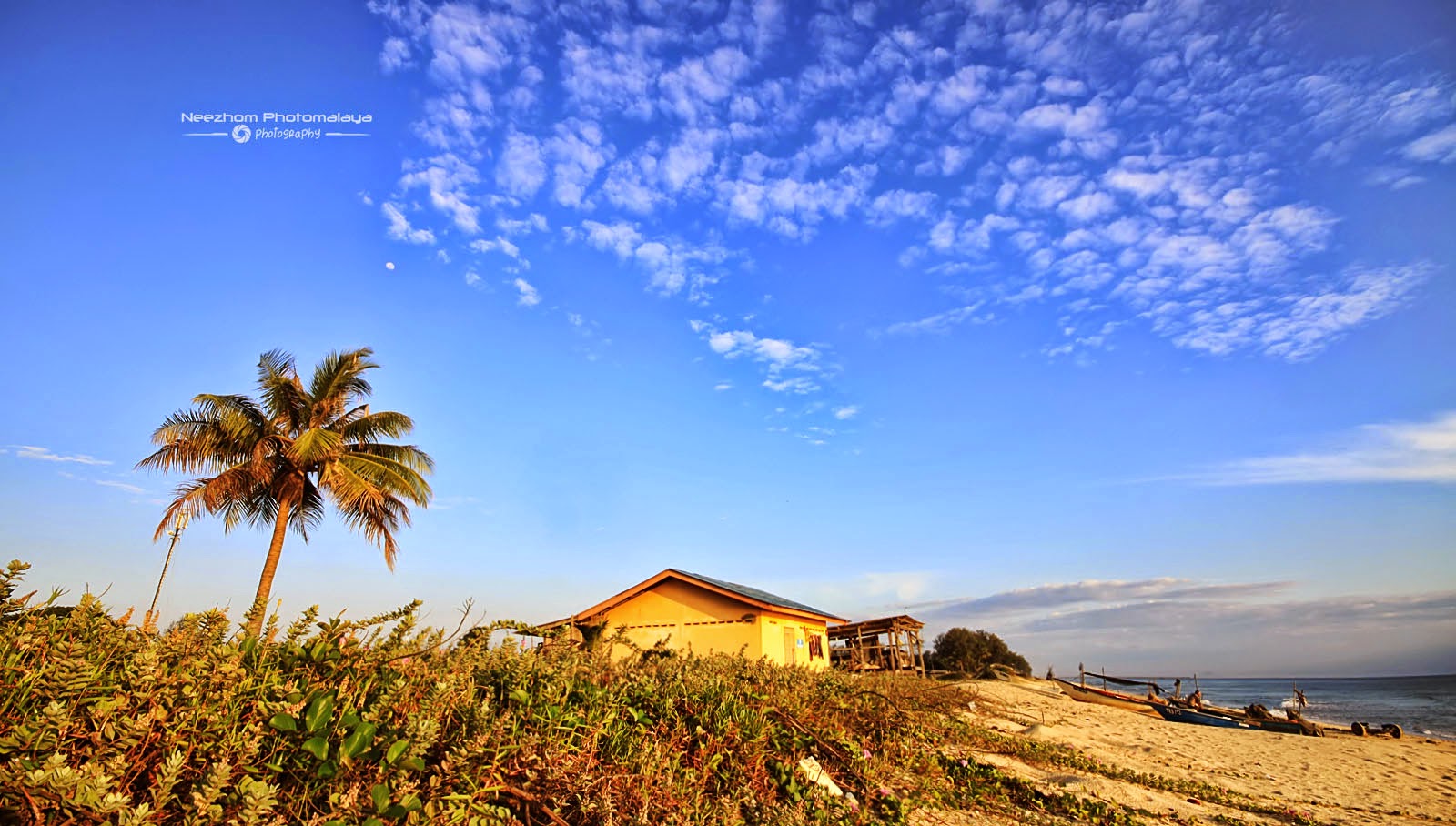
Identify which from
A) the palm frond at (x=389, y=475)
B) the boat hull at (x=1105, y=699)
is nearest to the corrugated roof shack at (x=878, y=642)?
the boat hull at (x=1105, y=699)

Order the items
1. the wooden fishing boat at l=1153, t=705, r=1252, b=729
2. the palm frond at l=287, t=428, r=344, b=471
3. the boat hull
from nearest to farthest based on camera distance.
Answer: the palm frond at l=287, t=428, r=344, b=471, the wooden fishing boat at l=1153, t=705, r=1252, b=729, the boat hull

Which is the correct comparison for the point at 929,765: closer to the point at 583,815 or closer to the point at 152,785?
the point at 583,815

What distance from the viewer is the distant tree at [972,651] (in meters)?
47.2

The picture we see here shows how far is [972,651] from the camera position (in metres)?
48.3

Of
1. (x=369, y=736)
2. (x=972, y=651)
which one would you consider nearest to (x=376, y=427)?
(x=369, y=736)

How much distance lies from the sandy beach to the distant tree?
1102 inches

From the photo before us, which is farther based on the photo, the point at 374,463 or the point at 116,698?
the point at 374,463

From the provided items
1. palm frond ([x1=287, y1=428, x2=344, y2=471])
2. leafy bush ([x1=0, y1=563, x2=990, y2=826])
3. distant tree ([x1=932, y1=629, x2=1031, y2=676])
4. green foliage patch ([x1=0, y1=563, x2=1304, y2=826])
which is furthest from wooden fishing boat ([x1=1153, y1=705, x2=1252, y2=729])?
palm frond ([x1=287, y1=428, x2=344, y2=471])

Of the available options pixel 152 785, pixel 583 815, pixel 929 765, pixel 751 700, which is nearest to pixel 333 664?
pixel 152 785

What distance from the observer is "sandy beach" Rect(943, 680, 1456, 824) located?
6.73 metres

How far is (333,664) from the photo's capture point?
109 inches

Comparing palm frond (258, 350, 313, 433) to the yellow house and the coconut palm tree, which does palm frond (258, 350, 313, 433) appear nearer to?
the coconut palm tree

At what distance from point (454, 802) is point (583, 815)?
57cm

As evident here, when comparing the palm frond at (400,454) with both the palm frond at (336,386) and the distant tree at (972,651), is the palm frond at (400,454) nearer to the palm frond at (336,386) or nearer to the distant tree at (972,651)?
the palm frond at (336,386)
